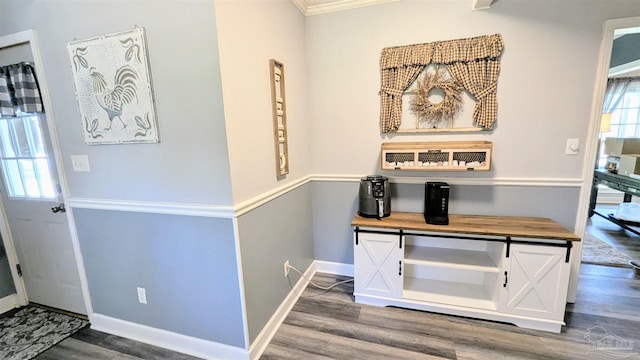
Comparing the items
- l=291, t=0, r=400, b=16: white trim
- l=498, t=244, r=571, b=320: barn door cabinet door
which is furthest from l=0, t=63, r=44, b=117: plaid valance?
l=498, t=244, r=571, b=320: barn door cabinet door

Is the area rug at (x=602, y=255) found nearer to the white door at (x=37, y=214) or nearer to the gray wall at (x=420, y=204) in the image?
the gray wall at (x=420, y=204)

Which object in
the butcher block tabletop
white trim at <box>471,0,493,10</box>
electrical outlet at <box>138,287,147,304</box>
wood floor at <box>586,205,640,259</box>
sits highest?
white trim at <box>471,0,493,10</box>

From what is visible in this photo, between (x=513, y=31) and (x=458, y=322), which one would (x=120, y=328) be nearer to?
(x=458, y=322)

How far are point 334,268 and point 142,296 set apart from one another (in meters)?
1.66

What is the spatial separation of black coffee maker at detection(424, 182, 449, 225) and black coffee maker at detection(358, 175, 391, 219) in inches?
12.5

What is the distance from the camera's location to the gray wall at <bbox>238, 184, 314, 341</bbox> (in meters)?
1.68

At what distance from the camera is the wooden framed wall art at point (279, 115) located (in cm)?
195

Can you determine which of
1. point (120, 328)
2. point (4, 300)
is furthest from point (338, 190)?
point (4, 300)

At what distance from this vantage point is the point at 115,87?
1599 mm

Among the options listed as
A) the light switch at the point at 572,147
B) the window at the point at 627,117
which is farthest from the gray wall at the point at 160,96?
the window at the point at 627,117

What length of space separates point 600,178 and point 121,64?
5.75m

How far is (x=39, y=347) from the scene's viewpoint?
1883 millimetres

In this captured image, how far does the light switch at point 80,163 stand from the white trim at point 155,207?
0.21 m

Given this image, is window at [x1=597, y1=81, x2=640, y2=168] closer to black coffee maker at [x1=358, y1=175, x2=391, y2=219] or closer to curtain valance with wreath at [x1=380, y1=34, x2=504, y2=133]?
curtain valance with wreath at [x1=380, y1=34, x2=504, y2=133]
